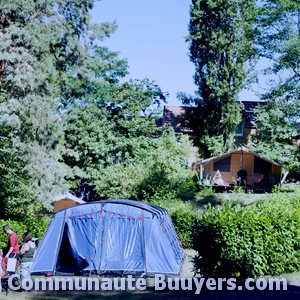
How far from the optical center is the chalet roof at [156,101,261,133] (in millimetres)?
35919

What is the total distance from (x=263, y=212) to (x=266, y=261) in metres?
1.23

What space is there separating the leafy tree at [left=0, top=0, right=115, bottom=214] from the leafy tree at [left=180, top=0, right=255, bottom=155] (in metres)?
15.4

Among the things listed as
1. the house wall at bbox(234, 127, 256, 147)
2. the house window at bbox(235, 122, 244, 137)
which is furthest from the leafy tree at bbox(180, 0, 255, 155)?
the house window at bbox(235, 122, 244, 137)

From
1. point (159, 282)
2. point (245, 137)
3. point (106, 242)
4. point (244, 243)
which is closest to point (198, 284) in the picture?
point (244, 243)

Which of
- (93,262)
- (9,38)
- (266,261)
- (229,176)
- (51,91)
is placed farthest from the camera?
(229,176)

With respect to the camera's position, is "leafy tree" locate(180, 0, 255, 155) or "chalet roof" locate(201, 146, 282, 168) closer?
"chalet roof" locate(201, 146, 282, 168)

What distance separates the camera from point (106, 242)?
44.8ft

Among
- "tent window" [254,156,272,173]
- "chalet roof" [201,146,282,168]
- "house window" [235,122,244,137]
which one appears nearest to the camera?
"chalet roof" [201,146,282,168]

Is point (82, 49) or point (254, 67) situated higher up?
point (254, 67)

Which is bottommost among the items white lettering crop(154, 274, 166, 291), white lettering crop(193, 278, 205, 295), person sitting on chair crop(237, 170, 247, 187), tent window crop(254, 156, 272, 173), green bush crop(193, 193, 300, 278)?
white lettering crop(154, 274, 166, 291)

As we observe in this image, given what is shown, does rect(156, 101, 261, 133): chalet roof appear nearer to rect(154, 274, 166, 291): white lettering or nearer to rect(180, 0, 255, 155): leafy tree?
rect(180, 0, 255, 155): leafy tree

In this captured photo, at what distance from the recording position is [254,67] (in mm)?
34156

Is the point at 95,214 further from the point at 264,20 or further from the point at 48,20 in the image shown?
the point at 264,20

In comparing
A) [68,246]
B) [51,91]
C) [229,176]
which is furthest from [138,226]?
[229,176]
